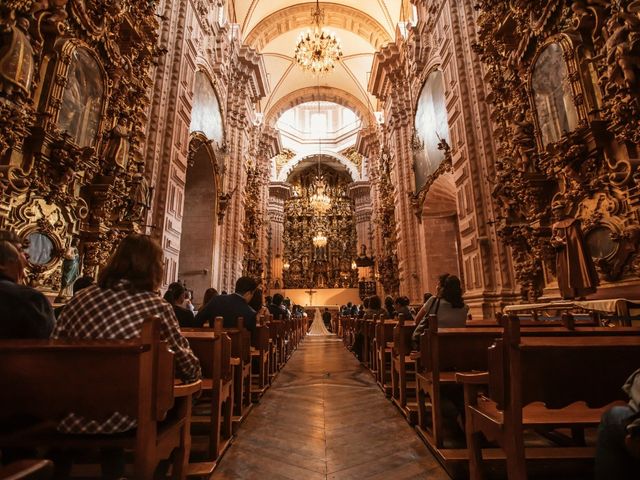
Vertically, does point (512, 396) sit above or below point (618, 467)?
above

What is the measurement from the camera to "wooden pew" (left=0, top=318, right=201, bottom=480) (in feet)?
4.58

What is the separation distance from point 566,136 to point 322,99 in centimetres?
1966

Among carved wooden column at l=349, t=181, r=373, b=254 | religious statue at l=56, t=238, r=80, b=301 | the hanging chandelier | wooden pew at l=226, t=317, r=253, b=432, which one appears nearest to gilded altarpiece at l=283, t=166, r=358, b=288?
carved wooden column at l=349, t=181, r=373, b=254

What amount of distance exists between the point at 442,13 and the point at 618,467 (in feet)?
35.3

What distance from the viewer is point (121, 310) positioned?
168 centimetres

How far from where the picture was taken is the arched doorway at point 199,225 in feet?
34.9

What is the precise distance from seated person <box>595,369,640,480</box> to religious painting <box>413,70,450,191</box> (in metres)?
9.21

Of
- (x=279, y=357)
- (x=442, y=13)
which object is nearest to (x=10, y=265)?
(x=279, y=357)

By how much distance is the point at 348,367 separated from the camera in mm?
6402

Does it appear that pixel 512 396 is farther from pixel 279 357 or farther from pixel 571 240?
pixel 279 357

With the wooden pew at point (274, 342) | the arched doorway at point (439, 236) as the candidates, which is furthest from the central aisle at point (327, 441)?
the arched doorway at point (439, 236)

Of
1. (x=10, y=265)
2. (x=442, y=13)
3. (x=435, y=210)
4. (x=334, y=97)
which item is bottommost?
(x=10, y=265)

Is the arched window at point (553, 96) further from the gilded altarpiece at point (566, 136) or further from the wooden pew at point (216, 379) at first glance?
the wooden pew at point (216, 379)

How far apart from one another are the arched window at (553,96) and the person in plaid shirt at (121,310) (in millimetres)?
5392
